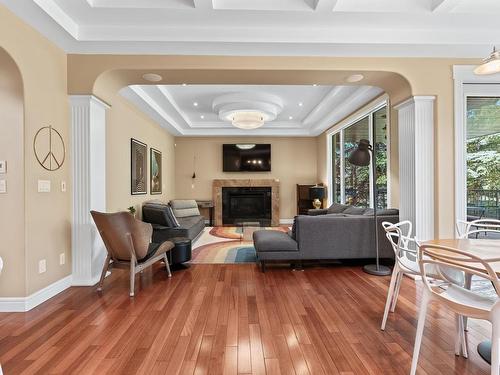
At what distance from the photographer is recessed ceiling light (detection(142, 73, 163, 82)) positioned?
11.5ft

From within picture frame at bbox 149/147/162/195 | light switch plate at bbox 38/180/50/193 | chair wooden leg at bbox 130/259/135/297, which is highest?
picture frame at bbox 149/147/162/195

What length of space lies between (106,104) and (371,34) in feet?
11.1

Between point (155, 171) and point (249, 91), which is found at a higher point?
point (249, 91)

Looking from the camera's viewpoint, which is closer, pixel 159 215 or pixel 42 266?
pixel 42 266

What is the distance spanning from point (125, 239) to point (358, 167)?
16.4 ft

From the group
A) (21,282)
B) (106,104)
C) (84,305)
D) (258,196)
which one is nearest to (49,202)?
(21,282)

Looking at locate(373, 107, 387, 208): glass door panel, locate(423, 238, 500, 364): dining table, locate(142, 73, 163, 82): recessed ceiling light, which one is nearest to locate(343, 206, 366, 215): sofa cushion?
locate(373, 107, 387, 208): glass door panel

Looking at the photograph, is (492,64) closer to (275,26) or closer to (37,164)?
(275,26)

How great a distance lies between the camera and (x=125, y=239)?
3.08m

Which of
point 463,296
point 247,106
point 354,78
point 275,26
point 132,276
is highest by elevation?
point 275,26

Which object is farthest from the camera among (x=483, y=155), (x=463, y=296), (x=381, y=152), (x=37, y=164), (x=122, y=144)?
(x=381, y=152)

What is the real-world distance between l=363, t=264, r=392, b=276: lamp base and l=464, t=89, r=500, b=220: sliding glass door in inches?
50.1

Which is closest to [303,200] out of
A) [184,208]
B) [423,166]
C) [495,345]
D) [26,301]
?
[184,208]

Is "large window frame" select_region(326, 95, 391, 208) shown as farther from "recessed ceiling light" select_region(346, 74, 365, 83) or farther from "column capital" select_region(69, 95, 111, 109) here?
"column capital" select_region(69, 95, 111, 109)
